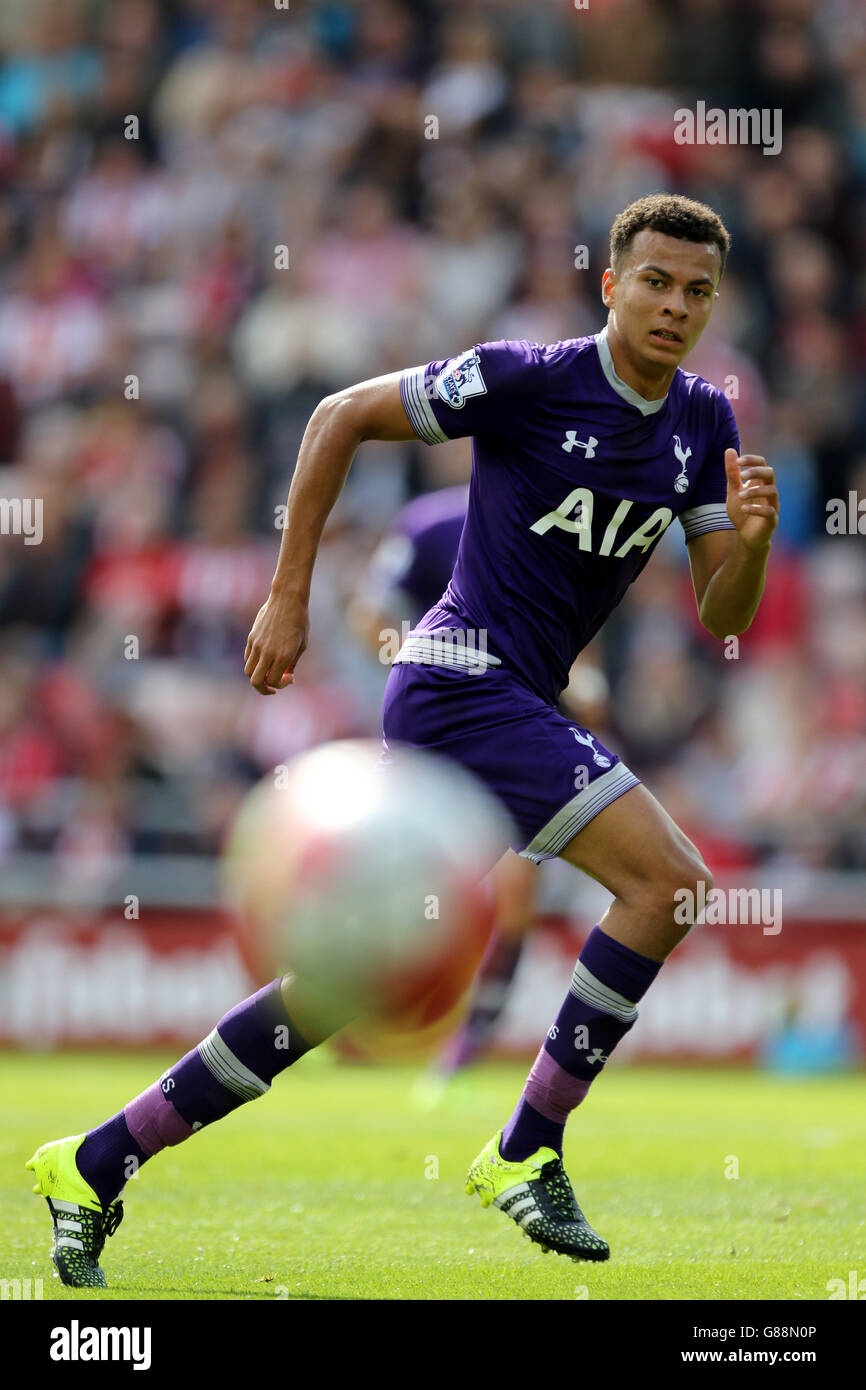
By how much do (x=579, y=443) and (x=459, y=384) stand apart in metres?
0.37

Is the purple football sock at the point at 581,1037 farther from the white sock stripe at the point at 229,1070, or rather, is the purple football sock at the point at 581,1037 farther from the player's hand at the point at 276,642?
the player's hand at the point at 276,642

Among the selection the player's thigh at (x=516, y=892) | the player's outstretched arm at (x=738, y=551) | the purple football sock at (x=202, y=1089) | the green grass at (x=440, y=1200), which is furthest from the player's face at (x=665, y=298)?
the player's thigh at (x=516, y=892)

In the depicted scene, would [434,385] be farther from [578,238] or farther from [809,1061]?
[578,238]

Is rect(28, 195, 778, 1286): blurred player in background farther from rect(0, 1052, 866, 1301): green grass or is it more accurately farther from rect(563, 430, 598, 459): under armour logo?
rect(0, 1052, 866, 1301): green grass

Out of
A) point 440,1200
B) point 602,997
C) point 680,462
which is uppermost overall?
point 680,462

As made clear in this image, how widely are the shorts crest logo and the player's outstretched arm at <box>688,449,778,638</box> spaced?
72cm

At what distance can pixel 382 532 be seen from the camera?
1389cm

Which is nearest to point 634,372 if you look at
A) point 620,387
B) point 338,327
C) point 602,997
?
point 620,387

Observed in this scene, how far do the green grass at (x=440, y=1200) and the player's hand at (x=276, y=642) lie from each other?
1.49 meters

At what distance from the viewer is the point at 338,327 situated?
49.5 ft

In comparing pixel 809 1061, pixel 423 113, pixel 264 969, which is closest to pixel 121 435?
pixel 423 113

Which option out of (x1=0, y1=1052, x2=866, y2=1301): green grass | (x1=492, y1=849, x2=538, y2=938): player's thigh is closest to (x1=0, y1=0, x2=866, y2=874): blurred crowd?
(x1=0, y1=1052, x2=866, y2=1301): green grass

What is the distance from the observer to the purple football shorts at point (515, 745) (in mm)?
5199

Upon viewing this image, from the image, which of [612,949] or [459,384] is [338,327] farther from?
[612,949]
